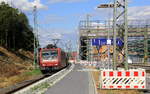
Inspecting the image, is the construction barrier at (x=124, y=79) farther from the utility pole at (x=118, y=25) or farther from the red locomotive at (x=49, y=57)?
the red locomotive at (x=49, y=57)

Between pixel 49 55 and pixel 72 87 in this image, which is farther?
A: pixel 49 55

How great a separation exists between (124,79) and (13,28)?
58.5 meters

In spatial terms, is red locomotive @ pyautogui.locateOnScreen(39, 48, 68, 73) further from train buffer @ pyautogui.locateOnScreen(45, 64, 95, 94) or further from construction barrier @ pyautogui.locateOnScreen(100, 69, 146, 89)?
construction barrier @ pyautogui.locateOnScreen(100, 69, 146, 89)

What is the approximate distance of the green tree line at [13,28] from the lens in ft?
245

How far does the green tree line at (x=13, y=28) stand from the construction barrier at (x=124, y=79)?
5459 cm

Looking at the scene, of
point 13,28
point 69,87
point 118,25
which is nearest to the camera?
point 69,87

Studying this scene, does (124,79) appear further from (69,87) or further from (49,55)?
(49,55)

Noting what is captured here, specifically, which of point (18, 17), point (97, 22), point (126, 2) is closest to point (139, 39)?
point (97, 22)

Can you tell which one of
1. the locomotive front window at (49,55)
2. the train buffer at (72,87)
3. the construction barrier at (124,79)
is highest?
the locomotive front window at (49,55)

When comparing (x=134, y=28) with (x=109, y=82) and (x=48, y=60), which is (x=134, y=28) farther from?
(x=109, y=82)


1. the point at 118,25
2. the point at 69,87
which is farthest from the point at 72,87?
the point at 118,25

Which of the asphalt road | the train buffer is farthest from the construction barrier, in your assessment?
the asphalt road

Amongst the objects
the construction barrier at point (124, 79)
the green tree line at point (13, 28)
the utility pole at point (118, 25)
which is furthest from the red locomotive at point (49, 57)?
the green tree line at point (13, 28)

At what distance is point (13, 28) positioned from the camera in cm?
7719
